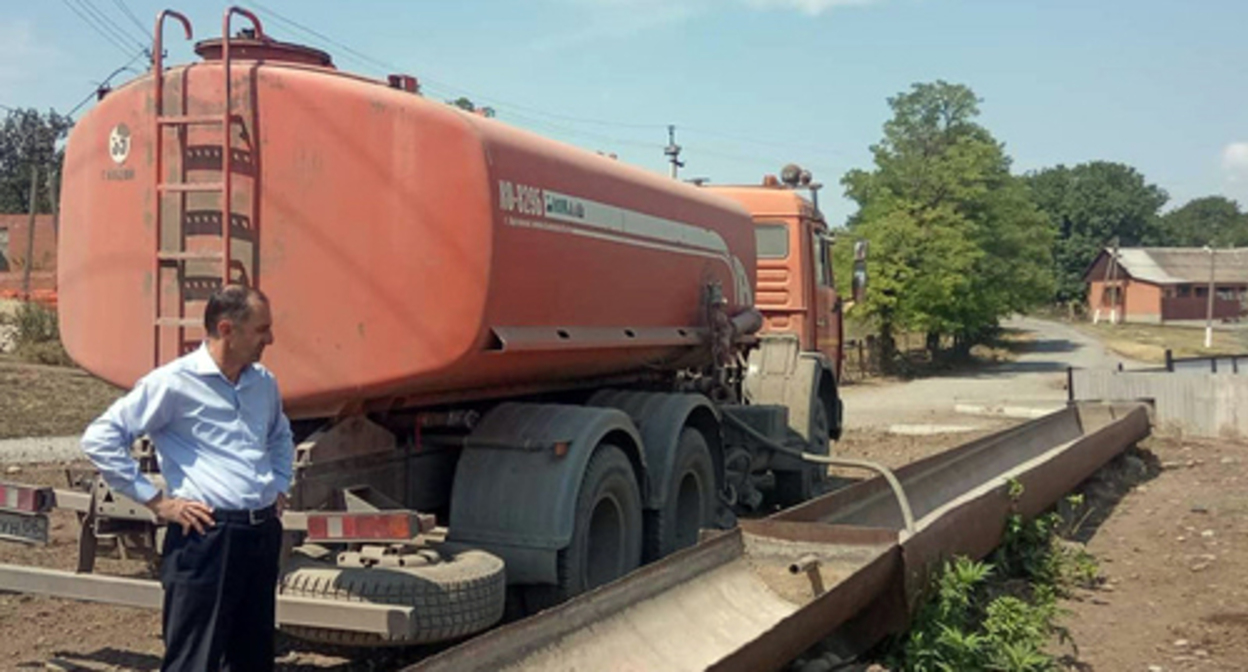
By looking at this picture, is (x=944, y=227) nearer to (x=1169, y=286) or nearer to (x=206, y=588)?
(x=206, y=588)

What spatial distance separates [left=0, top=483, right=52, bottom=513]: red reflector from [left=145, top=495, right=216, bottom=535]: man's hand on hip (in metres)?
1.61

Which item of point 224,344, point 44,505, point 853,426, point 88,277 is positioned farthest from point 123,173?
point 853,426

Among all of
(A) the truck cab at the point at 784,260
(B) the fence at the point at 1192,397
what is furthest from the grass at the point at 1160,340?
(A) the truck cab at the point at 784,260

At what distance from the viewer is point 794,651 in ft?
14.6

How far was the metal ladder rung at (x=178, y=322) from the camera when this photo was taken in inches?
210

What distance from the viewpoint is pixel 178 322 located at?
5.37m

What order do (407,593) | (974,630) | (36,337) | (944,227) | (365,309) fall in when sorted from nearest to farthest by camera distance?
(407,593) < (365,309) < (974,630) < (36,337) < (944,227)

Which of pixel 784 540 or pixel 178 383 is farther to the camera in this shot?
pixel 784 540

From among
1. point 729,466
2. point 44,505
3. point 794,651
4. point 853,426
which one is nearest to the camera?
point 794,651

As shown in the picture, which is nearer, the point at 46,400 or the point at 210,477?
the point at 210,477

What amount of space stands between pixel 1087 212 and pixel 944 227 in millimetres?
70074

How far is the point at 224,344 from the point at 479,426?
225cm

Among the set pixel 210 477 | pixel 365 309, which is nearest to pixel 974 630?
pixel 365 309

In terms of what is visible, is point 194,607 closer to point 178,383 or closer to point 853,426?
point 178,383
